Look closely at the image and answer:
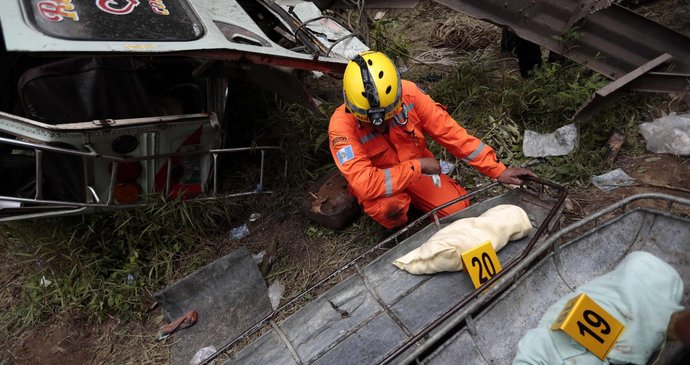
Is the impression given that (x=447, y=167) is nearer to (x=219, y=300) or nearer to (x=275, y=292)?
(x=275, y=292)

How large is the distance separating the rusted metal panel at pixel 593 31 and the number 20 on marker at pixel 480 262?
2.00m

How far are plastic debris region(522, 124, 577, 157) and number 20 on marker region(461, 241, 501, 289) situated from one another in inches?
62.4

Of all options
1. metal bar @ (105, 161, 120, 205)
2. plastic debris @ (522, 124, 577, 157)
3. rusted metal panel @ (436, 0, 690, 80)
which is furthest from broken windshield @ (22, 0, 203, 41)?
plastic debris @ (522, 124, 577, 157)

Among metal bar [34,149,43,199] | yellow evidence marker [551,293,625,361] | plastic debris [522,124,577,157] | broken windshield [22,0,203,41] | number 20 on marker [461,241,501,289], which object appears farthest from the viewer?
plastic debris [522,124,577,157]

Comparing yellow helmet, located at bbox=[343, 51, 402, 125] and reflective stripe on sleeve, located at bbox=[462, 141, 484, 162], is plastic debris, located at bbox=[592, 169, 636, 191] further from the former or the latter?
yellow helmet, located at bbox=[343, 51, 402, 125]

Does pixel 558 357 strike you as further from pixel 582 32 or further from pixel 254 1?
pixel 254 1

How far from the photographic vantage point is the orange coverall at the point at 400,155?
3.03 meters

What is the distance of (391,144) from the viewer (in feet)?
10.9

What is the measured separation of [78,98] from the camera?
3207 mm

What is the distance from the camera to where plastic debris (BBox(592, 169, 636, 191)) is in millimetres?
3371

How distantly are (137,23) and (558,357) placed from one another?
2.82 m

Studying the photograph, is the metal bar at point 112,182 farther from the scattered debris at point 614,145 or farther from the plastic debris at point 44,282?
the scattered debris at point 614,145

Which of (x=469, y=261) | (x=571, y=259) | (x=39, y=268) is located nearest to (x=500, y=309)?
(x=469, y=261)

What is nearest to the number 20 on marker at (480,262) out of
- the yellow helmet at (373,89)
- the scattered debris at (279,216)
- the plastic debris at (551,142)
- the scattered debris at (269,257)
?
the yellow helmet at (373,89)
